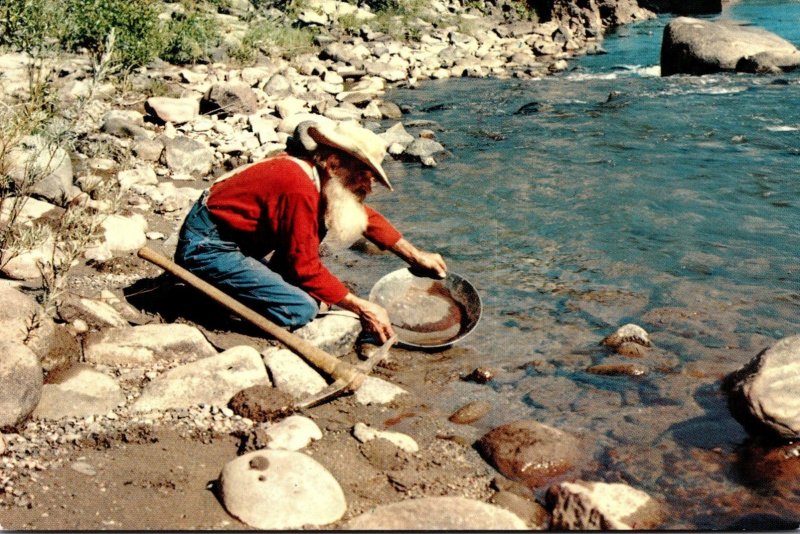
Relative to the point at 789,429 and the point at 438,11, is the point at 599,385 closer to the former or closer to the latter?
the point at 789,429

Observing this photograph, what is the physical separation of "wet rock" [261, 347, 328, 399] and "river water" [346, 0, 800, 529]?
0.80 metres

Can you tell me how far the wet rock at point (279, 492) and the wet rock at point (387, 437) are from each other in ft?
1.67

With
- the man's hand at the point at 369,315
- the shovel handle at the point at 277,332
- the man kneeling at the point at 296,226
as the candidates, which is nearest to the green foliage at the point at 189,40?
the man kneeling at the point at 296,226

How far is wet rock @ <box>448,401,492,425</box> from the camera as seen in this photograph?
3994 mm

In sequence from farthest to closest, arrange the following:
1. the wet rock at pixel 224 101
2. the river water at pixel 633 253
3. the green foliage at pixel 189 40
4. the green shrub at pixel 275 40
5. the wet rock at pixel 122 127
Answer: the green shrub at pixel 275 40 < the green foliage at pixel 189 40 < the wet rock at pixel 224 101 < the wet rock at pixel 122 127 < the river water at pixel 633 253

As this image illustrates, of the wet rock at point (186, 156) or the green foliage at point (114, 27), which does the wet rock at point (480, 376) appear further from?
the green foliage at point (114, 27)

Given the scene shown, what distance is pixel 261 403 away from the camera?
3.70 m

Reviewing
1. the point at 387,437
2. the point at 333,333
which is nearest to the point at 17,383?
the point at 387,437

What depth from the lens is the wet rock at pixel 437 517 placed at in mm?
2846

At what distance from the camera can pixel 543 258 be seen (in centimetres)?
630

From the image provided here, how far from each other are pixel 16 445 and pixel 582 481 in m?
2.42

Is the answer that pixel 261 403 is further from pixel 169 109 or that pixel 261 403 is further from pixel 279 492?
pixel 169 109

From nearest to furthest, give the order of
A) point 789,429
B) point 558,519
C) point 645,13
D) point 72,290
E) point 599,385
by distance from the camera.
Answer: point 558,519 → point 789,429 → point 599,385 → point 72,290 → point 645,13

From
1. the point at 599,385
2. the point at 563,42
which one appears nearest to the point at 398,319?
the point at 599,385
